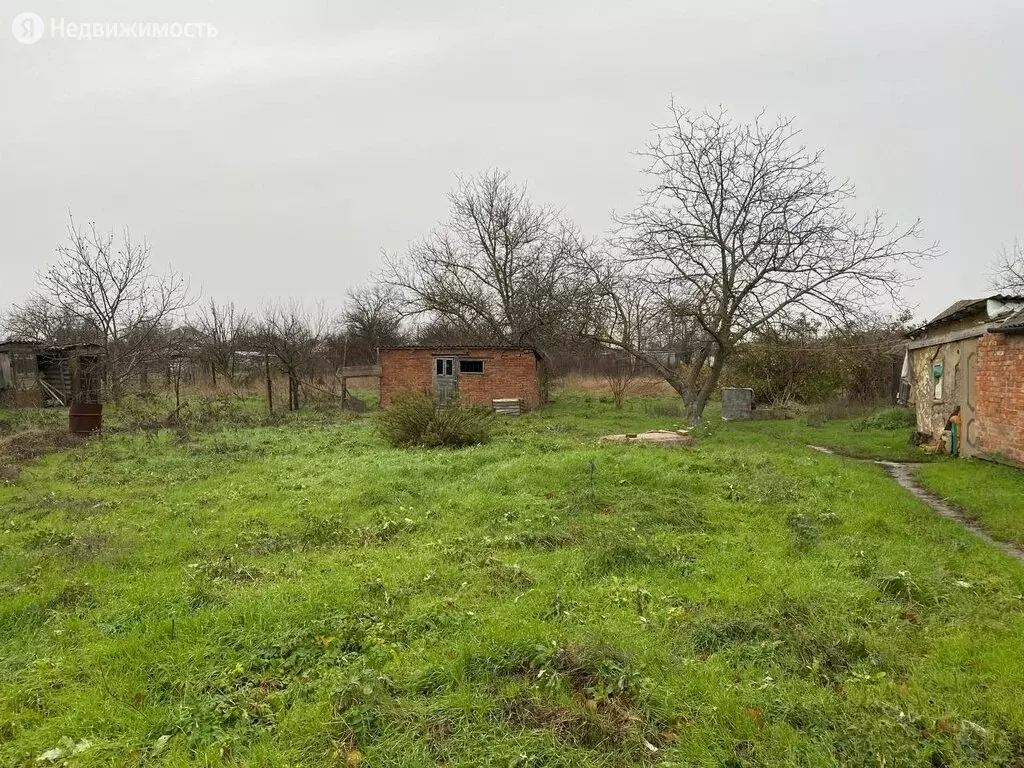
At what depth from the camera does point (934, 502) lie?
26.9ft

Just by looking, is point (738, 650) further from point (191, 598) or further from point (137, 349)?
point (137, 349)

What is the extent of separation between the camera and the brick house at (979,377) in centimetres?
938

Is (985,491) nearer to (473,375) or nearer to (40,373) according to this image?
(473,375)

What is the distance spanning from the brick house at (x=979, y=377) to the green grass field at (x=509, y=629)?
3038 mm

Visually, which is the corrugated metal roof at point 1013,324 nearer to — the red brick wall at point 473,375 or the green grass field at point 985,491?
the green grass field at point 985,491

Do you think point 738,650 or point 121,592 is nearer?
point 738,650

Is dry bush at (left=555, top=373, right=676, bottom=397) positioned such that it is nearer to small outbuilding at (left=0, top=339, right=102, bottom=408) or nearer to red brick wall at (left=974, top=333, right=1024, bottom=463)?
red brick wall at (left=974, top=333, right=1024, bottom=463)

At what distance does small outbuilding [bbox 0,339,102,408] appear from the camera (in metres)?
21.1

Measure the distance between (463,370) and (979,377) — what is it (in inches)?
623

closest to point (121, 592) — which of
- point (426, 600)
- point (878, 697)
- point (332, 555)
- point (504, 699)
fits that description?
point (332, 555)

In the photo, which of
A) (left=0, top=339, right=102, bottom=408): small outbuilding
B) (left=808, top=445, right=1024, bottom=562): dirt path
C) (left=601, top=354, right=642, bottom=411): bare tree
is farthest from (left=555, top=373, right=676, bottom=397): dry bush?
(left=0, top=339, right=102, bottom=408): small outbuilding

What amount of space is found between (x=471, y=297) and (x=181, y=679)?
87.9ft

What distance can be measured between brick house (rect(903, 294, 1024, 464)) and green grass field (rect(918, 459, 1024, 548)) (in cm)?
46

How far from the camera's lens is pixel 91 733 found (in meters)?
3.14
